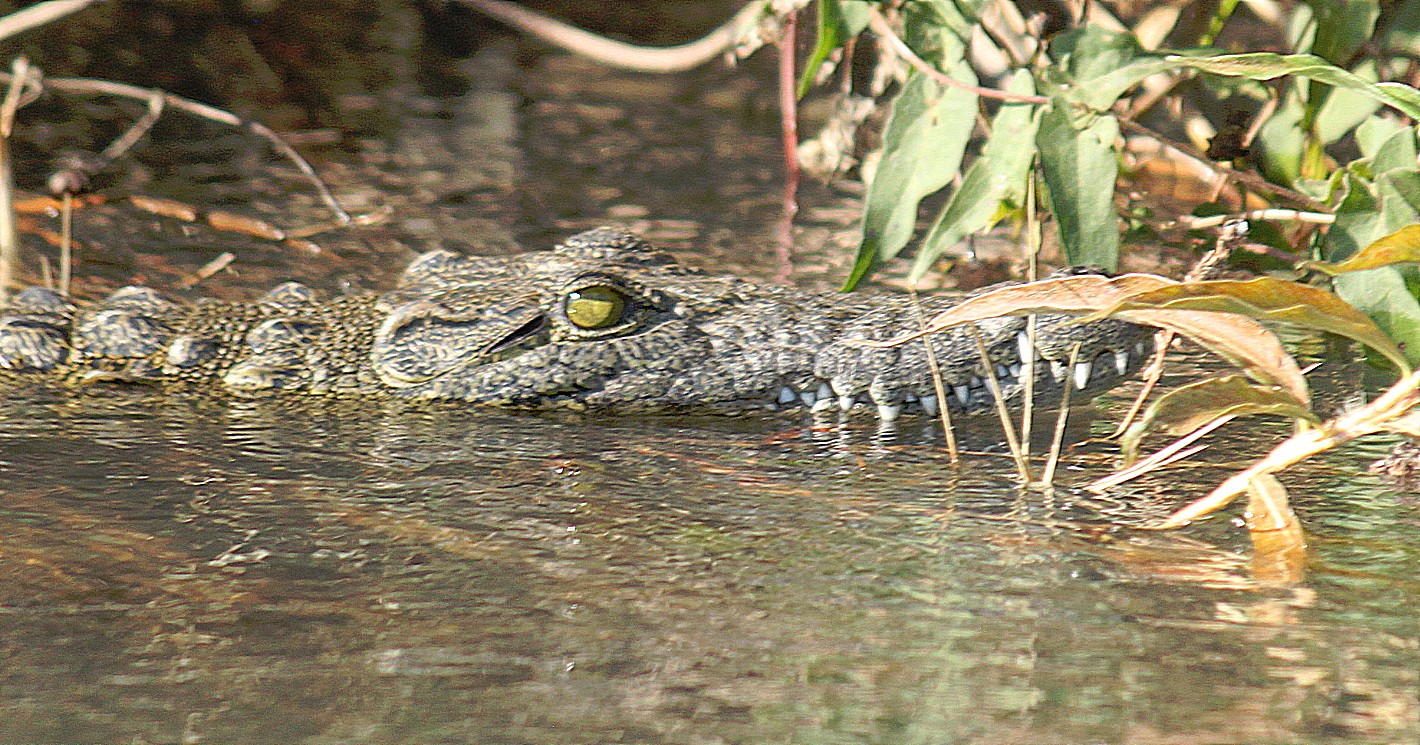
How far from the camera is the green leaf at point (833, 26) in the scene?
3684 millimetres

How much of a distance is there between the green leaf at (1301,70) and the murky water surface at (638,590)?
776 mm

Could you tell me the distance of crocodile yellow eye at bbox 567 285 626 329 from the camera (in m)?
3.75

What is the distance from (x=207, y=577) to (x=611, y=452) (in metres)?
1.09

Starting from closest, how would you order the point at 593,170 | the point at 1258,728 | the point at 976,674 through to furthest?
the point at 1258,728
the point at 976,674
the point at 593,170

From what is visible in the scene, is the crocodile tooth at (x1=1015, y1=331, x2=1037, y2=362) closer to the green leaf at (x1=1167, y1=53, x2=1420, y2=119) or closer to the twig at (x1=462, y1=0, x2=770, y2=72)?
the green leaf at (x1=1167, y1=53, x2=1420, y2=119)

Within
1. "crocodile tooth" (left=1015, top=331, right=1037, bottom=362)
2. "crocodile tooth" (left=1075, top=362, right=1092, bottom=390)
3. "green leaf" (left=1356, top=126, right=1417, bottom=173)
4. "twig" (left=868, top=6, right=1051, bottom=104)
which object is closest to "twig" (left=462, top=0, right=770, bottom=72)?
"twig" (left=868, top=6, right=1051, bottom=104)

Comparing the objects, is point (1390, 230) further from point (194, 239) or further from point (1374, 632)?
point (194, 239)

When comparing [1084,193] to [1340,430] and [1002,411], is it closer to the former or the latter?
[1002,411]

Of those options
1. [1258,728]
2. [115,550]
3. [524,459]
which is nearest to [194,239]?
[524,459]

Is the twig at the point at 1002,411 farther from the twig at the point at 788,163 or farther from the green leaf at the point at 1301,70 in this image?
the twig at the point at 788,163

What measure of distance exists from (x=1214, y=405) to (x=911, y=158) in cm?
112

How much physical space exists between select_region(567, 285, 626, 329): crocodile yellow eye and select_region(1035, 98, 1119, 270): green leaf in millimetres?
1109

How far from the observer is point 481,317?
3859 mm

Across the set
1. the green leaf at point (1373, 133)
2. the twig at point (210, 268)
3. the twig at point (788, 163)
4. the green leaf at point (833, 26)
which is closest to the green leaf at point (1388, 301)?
the green leaf at point (1373, 133)
